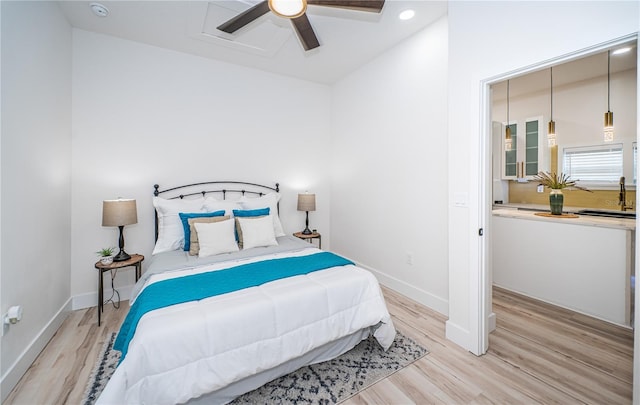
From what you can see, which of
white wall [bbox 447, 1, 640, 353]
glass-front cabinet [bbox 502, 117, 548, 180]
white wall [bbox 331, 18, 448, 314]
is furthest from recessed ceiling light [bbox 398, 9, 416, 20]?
glass-front cabinet [bbox 502, 117, 548, 180]

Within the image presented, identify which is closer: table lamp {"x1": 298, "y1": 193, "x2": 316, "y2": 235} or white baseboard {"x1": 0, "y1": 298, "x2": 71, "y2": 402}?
white baseboard {"x1": 0, "y1": 298, "x2": 71, "y2": 402}

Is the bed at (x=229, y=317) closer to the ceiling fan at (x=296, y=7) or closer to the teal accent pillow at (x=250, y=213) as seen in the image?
the teal accent pillow at (x=250, y=213)

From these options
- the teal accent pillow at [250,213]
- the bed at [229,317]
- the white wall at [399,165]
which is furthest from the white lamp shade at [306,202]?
the bed at [229,317]

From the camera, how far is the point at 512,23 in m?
1.95

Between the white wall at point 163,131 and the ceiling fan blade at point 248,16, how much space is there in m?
1.49

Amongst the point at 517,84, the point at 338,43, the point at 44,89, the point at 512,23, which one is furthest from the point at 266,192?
the point at 517,84

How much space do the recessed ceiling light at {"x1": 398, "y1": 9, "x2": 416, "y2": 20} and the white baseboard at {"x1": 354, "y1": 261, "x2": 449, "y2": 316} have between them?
2889 millimetres

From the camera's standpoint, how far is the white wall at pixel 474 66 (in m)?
1.72

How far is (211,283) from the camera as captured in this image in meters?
1.95

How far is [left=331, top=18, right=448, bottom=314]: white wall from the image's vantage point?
2.85 metres

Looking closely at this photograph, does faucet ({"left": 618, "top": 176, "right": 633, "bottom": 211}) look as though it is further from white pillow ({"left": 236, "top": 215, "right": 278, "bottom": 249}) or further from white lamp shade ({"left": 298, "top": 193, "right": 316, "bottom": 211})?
white pillow ({"left": 236, "top": 215, "right": 278, "bottom": 249})

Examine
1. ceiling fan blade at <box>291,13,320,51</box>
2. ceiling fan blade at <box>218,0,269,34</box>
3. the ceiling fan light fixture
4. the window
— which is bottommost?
the window

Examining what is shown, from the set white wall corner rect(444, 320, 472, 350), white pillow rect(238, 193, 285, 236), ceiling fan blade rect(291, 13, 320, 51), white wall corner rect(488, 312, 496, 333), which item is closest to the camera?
ceiling fan blade rect(291, 13, 320, 51)

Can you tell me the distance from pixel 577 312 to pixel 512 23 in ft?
9.49
